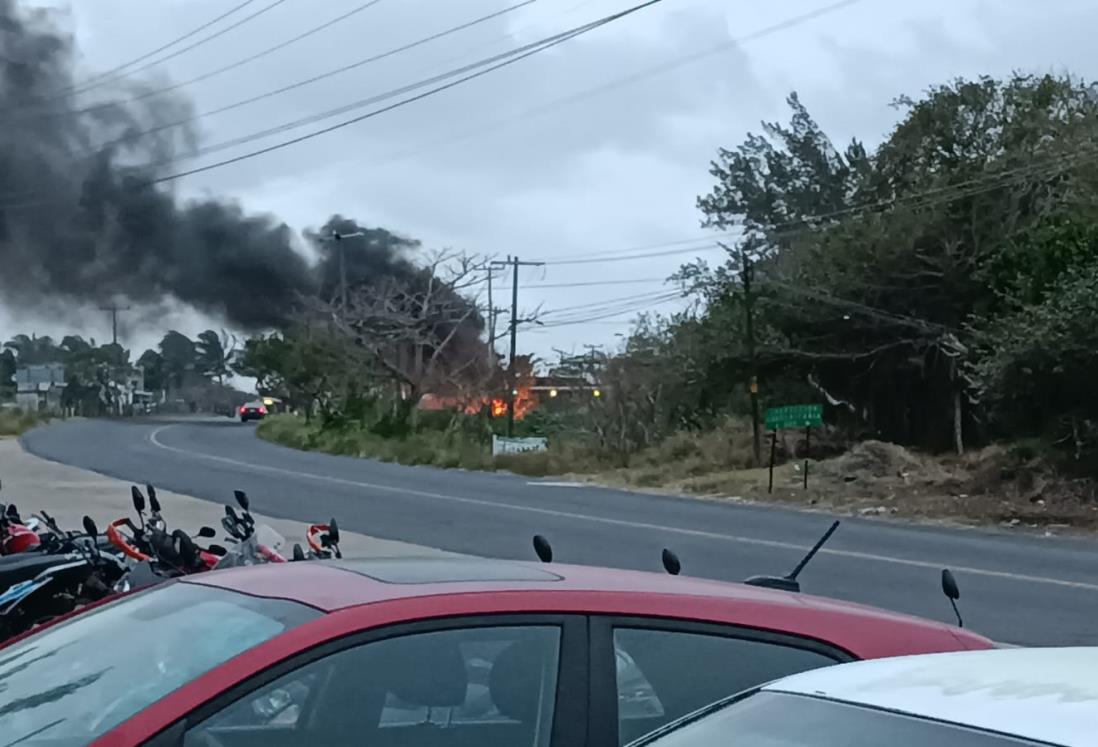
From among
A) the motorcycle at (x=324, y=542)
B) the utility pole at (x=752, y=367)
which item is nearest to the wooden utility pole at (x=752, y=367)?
the utility pole at (x=752, y=367)

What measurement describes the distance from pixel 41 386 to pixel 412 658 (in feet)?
283

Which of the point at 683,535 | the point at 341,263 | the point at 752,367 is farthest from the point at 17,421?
the point at 683,535

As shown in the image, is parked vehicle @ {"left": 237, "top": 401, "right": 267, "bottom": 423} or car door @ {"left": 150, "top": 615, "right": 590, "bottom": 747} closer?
car door @ {"left": 150, "top": 615, "right": 590, "bottom": 747}

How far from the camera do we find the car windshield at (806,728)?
2238mm

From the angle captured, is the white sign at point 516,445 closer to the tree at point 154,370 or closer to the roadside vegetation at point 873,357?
the roadside vegetation at point 873,357

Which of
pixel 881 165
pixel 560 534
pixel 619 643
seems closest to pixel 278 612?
pixel 619 643

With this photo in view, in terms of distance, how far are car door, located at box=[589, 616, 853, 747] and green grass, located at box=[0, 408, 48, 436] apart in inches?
2180

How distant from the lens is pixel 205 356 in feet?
370

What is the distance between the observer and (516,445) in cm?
4209

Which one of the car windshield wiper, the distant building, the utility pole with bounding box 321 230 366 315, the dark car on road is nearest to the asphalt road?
the car windshield wiper

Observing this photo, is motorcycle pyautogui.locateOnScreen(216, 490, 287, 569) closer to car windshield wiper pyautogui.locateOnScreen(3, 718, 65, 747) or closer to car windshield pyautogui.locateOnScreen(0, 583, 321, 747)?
car windshield pyautogui.locateOnScreen(0, 583, 321, 747)

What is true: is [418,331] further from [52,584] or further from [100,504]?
[52,584]

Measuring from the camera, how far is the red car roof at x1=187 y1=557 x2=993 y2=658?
3.43 m

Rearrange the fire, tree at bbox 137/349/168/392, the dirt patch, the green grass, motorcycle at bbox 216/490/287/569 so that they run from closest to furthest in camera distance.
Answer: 1. motorcycle at bbox 216/490/287/569
2. the dirt patch
3. the fire
4. the green grass
5. tree at bbox 137/349/168/392
